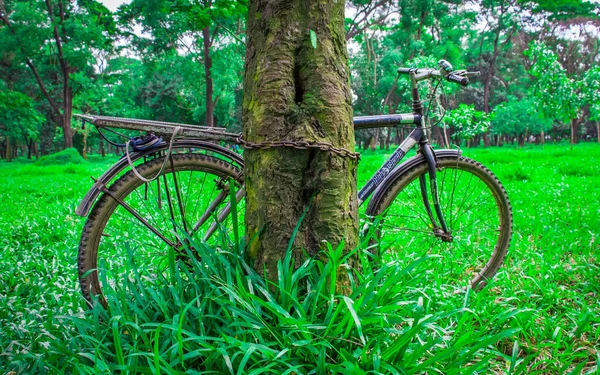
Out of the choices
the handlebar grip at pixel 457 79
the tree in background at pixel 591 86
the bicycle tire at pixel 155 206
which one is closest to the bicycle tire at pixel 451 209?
the handlebar grip at pixel 457 79

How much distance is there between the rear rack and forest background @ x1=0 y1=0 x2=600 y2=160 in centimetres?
868

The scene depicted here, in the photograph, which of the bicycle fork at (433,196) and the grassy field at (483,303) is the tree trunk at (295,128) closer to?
the grassy field at (483,303)

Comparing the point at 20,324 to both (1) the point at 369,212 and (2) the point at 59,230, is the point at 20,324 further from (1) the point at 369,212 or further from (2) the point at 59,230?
(2) the point at 59,230

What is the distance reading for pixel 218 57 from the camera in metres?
17.0

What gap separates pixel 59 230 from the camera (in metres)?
4.41

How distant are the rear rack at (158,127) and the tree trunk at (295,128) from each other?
436 mm

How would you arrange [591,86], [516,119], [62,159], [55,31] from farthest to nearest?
[516,119] → [55,31] → [62,159] → [591,86]

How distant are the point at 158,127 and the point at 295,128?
2.95 feet

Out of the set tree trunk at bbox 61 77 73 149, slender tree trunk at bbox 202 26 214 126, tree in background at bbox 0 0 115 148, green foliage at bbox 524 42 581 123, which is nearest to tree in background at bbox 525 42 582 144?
green foliage at bbox 524 42 581 123

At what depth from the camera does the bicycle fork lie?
103 inches

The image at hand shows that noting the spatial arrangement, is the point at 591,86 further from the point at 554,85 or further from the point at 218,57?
the point at 218,57

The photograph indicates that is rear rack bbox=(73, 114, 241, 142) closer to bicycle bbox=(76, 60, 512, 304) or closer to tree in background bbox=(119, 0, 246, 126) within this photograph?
bicycle bbox=(76, 60, 512, 304)

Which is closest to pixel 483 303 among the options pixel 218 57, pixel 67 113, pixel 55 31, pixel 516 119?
pixel 218 57

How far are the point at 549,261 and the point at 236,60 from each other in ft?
53.2
